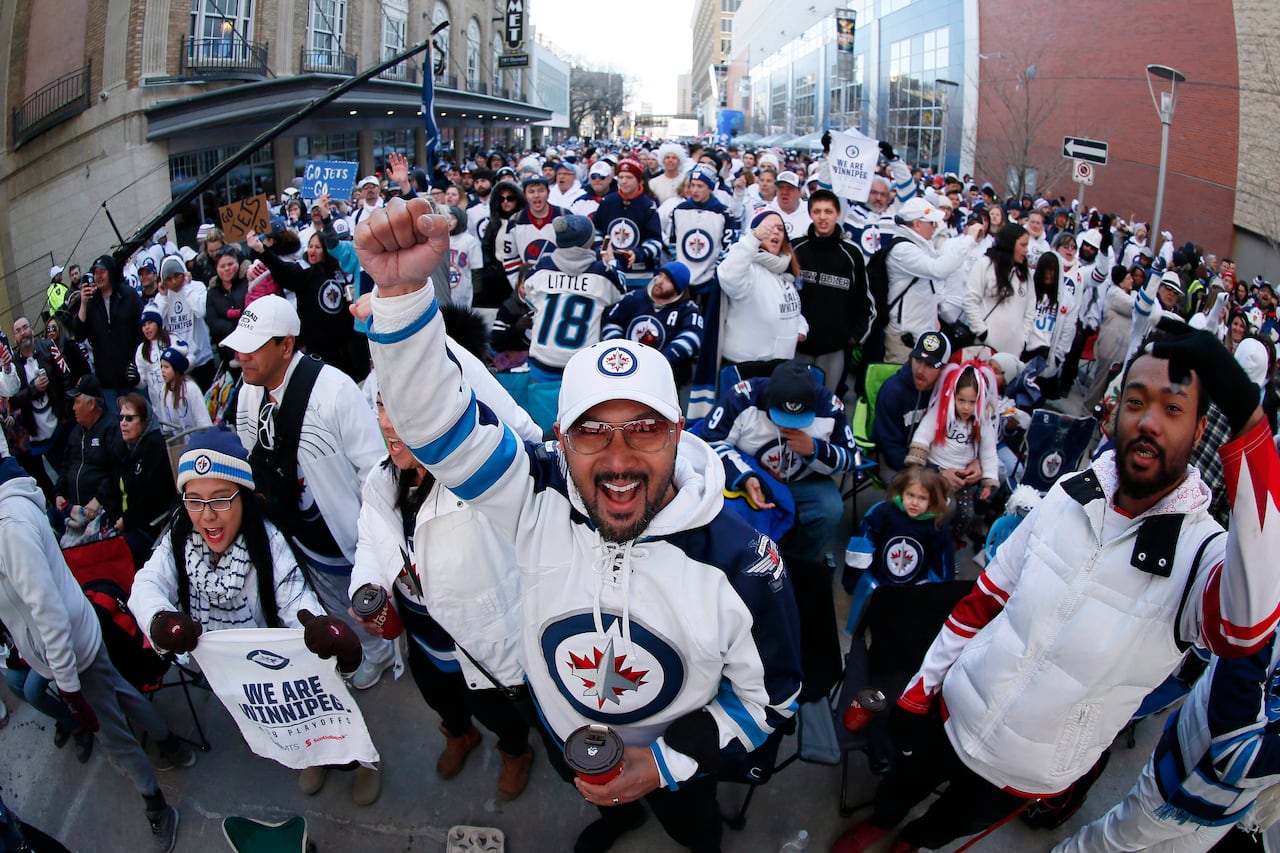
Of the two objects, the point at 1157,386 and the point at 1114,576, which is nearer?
the point at 1157,386

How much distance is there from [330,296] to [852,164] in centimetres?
552

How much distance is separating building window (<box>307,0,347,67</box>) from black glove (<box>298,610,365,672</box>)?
10526 mm

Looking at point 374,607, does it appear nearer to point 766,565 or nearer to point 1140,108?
point 766,565

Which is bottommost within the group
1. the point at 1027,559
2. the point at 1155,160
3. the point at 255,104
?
the point at 1027,559

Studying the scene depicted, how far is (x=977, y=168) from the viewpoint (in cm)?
3206

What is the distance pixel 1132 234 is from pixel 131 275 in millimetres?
18187

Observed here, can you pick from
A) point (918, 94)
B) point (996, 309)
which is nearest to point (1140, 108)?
point (918, 94)

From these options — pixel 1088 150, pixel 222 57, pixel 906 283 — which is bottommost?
pixel 906 283

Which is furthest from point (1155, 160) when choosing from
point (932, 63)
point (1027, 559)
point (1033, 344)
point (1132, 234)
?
point (1027, 559)

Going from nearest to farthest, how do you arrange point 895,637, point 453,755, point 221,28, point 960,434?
point 895,637
point 453,755
point 960,434
point 221,28

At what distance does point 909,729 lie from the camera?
2.95 metres

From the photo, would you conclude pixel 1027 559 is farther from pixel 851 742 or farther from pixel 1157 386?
pixel 851 742

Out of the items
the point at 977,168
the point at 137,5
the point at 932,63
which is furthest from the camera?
the point at 932,63

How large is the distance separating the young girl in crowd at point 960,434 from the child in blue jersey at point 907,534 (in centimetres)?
52
